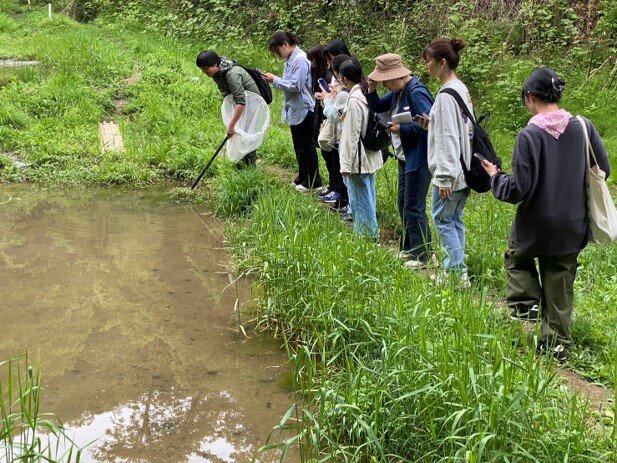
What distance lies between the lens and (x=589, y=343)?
14.1 feet

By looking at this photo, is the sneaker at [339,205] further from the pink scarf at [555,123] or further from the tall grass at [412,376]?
the pink scarf at [555,123]

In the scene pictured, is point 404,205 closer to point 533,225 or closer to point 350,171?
point 350,171

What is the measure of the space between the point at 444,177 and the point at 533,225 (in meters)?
0.81

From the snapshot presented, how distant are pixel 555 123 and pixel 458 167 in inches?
35.0

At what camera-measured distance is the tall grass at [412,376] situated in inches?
113

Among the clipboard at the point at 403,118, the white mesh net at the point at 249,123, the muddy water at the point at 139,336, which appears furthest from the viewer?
the white mesh net at the point at 249,123

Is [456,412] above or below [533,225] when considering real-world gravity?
below

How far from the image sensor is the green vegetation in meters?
3.09

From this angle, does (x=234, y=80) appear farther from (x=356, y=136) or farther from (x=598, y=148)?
(x=598, y=148)

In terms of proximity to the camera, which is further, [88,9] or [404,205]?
[88,9]

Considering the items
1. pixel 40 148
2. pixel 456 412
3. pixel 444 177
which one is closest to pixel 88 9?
pixel 40 148

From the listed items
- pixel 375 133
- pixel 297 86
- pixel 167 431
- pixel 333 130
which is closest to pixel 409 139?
pixel 375 133

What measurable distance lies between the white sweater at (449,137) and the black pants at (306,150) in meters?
2.70

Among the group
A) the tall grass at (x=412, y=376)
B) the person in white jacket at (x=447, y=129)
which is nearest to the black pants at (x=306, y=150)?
the person in white jacket at (x=447, y=129)
